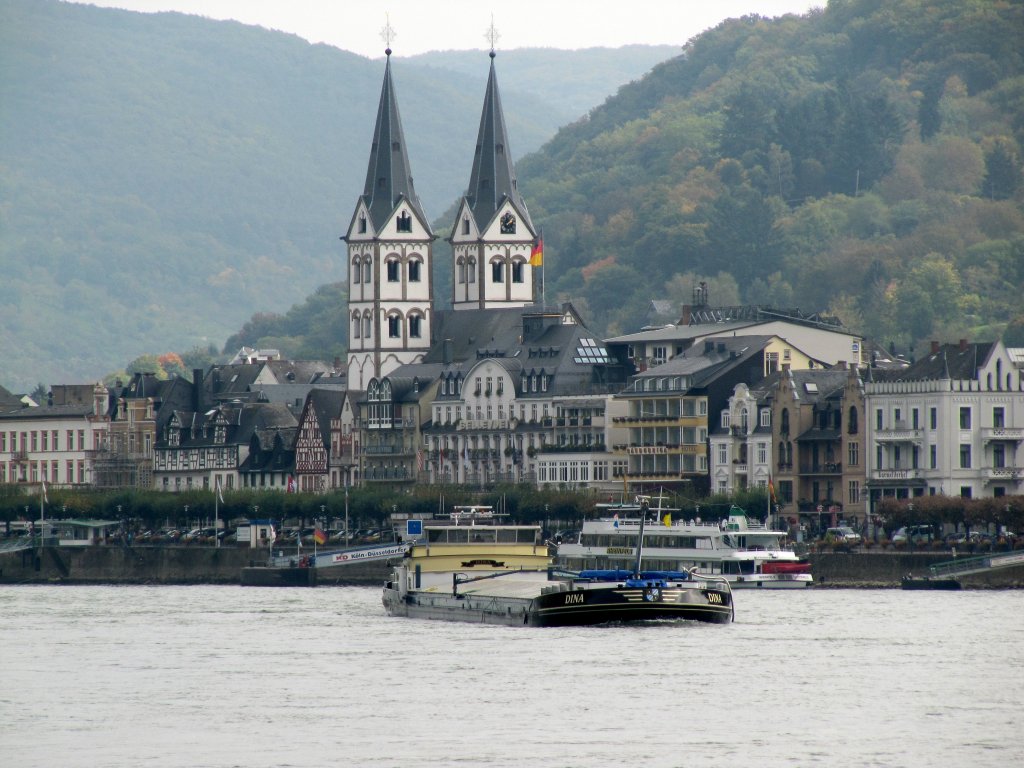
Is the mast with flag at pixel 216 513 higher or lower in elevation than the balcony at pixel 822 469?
lower

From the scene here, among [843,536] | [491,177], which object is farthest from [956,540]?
[491,177]

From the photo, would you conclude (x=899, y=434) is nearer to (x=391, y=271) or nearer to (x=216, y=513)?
(x=216, y=513)

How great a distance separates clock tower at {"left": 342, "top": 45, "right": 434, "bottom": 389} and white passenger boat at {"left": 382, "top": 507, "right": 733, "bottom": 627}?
64.6 m

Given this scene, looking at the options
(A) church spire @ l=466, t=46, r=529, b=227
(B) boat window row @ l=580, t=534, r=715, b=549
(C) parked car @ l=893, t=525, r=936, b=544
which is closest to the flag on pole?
(A) church spire @ l=466, t=46, r=529, b=227

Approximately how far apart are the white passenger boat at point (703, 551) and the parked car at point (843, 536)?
2.21 meters

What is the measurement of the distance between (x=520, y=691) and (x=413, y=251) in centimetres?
11819

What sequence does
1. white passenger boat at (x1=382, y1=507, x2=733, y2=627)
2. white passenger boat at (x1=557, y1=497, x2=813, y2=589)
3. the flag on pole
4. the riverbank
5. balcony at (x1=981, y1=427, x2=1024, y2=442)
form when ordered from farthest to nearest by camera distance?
the flag on pole → the riverbank → balcony at (x1=981, y1=427, x2=1024, y2=442) → white passenger boat at (x1=557, y1=497, x2=813, y2=589) → white passenger boat at (x1=382, y1=507, x2=733, y2=627)

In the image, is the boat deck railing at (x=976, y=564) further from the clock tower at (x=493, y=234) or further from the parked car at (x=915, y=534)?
the clock tower at (x=493, y=234)

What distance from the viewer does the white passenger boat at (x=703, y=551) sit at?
134 m

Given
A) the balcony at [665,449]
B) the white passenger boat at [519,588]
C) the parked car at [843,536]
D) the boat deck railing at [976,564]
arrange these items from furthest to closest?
the balcony at [665,449], the parked car at [843,536], the boat deck railing at [976,564], the white passenger boat at [519,588]

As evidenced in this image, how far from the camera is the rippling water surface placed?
69.2 metres

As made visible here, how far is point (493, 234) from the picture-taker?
19650 centimetres

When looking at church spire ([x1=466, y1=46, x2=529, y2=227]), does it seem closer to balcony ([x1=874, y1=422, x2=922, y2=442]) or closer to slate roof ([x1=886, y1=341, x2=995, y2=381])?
balcony ([x1=874, y1=422, x2=922, y2=442])

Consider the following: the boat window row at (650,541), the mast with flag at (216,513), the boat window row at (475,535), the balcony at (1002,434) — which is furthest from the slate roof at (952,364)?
the mast with flag at (216,513)
